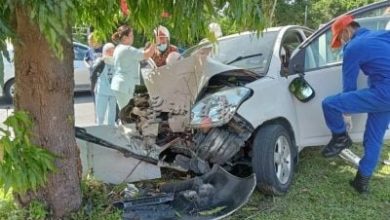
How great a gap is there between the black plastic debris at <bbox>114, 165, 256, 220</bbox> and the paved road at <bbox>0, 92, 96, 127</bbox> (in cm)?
530

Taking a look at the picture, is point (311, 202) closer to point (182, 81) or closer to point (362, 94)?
point (362, 94)

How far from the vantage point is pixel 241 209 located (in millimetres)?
4180

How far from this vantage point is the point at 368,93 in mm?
4359

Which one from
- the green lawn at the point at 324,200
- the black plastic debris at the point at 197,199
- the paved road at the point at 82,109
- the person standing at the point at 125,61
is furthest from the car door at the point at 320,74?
the paved road at the point at 82,109

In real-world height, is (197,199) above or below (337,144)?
below

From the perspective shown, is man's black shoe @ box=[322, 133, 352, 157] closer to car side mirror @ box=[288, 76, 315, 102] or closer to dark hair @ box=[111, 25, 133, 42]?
car side mirror @ box=[288, 76, 315, 102]

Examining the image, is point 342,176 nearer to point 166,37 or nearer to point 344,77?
point 344,77

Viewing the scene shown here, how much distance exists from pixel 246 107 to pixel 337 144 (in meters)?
1.05

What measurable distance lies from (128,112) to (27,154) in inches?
73.2

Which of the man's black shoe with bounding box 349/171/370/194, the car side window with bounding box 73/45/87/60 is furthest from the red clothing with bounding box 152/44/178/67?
the car side window with bounding box 73/45/87/60

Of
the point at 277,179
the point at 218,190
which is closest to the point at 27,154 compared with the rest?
the point at 218,190

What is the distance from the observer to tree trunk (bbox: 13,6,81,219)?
3.34m

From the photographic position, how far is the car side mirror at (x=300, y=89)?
4.73 meters

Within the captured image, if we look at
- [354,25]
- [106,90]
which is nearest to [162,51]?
[106,90]
